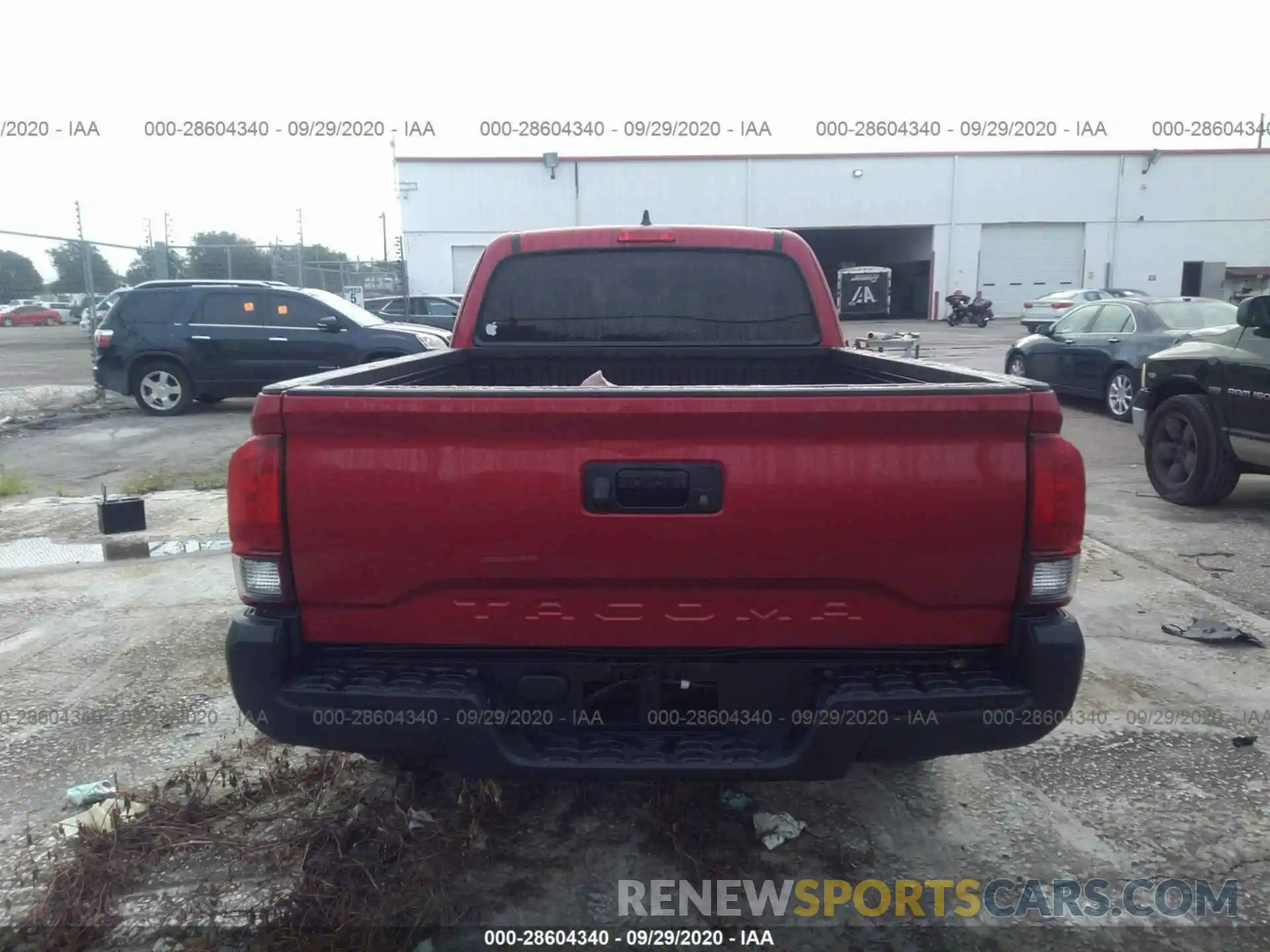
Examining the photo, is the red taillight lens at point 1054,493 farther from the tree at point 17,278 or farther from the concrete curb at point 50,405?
the tree at point 17,278

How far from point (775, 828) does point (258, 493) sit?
1.91 m

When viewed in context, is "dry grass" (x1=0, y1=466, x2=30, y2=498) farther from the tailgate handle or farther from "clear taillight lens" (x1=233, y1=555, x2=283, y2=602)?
the tailgate handle

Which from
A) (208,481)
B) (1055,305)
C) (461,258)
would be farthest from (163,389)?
(461,258)

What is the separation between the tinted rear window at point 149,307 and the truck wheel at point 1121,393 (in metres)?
12.2

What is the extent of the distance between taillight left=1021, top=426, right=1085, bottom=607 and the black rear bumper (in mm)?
132

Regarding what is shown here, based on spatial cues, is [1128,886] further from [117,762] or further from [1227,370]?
[1227,370]

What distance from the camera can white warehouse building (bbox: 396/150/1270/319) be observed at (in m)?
37.3

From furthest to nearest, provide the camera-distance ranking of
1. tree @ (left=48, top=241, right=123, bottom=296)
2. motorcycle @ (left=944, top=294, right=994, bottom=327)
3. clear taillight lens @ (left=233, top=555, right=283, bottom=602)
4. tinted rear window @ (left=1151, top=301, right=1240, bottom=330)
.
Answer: motorcycle @ (left=944, top=294, right=994, bottom=327) < tree @ (left=48, top=241, right=123, bottom=296) < tinted rear window @ (left=1151, top=301, right=1240, bottom=330) < clear taillight lens @ (left=233, top=555, right=283, bottom=602)

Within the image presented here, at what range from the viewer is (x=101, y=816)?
3145mm

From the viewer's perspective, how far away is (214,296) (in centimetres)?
1287

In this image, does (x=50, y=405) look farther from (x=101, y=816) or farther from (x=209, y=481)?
(x=101, y=816)

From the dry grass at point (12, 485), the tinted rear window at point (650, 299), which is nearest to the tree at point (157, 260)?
the dry grass at point (12, 485)

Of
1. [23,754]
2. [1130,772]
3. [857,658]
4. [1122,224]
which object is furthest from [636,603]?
[1122,224]

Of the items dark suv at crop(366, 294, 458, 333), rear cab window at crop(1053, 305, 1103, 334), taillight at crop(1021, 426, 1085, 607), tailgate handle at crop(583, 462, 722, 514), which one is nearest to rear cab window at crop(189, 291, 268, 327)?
dark suv at crop(366, 294, 458, 333)
